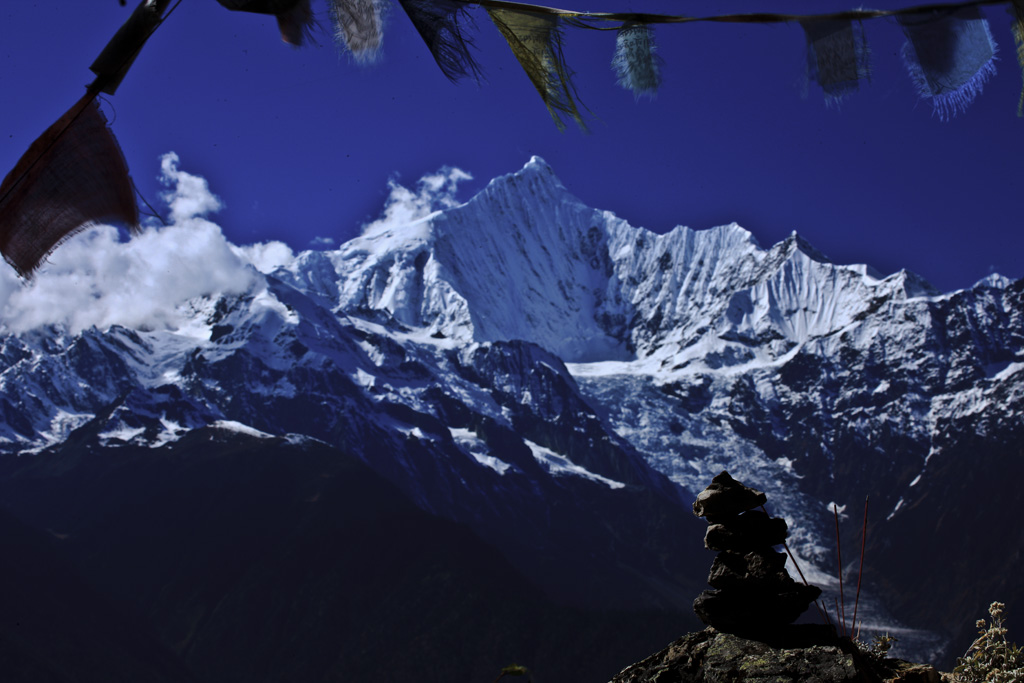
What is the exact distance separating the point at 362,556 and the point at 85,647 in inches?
1668

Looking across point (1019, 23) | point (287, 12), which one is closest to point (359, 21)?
point (287, 12)

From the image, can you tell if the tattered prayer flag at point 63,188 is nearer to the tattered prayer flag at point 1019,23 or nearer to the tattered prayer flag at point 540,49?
the tattered prayer flag at point 540,49

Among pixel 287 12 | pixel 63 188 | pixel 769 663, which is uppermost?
pixel 287 12

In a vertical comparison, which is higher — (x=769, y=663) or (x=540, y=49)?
(x=540, y=49)

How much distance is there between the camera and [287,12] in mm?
5375

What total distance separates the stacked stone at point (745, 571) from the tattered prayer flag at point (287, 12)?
422 cm

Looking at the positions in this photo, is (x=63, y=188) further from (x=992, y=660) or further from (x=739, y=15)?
(x=992, y=660)

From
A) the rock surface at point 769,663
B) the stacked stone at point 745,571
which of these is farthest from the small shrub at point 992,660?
the stacked stone at point 745,571

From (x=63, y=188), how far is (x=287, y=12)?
1706 mm

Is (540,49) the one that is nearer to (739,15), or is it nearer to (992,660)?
(739,15)

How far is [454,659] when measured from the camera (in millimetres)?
109938

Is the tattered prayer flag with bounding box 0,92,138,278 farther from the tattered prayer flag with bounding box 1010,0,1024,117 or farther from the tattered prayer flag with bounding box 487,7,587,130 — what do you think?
the tattered prayer flag with bounding box 1010,0,1024,117

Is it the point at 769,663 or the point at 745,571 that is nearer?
the point at 769,663

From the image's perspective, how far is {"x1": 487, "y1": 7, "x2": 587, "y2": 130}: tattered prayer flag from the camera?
219 inches
